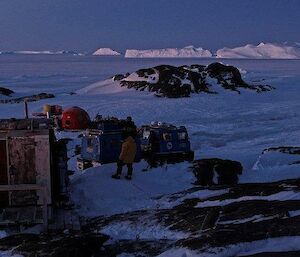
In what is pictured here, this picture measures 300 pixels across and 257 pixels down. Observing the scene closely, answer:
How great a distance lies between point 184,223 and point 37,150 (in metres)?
3.28

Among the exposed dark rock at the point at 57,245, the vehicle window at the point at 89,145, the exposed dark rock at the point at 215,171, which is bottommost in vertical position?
the exposed dark rock at the point at 57,245

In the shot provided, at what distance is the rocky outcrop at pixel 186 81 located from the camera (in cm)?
4375

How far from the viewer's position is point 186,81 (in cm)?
4519

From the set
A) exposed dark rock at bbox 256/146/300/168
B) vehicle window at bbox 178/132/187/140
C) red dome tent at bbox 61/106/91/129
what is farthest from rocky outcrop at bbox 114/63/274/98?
vehicle window at bbox 178/132/187/140

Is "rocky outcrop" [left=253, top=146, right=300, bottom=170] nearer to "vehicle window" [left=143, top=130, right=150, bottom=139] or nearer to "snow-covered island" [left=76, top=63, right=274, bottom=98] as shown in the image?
"vehicle window" [left=143, top=130, right=150, bottom=139]

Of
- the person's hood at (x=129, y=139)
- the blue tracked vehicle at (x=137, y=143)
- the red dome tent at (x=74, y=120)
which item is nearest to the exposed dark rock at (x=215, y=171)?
the blue tracked vehicle at (x=137, y=143)

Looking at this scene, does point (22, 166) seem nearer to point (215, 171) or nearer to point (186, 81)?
point (215, 171)

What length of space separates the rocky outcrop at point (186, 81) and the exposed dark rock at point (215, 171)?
26643 mm

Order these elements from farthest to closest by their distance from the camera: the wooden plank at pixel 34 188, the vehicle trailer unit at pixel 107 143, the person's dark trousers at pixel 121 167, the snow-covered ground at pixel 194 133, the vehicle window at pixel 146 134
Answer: the vehicle window at pixel 146 134, the vehicle trailer unit at pixel 107 143, the person's dark trousers at pixel 121 167, the snow-covered ground at pixel 194 133, the wooden plank at pixel 34 188

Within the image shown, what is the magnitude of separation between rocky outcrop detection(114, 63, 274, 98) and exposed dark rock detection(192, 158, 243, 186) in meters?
26.6

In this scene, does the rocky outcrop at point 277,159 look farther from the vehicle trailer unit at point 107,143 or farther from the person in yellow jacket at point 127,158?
the person in yellow jacket at point 127,158

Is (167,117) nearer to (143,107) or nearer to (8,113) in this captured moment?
(143,107)

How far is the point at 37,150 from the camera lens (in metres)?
10.5

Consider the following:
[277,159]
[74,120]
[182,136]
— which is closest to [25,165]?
[182,136]
